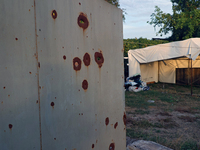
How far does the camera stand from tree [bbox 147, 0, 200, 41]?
1686 cm

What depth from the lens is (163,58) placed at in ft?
33.8

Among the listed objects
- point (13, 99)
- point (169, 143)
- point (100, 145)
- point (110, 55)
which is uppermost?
point (110, 55)

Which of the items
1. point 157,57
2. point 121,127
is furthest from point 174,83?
point 121,127

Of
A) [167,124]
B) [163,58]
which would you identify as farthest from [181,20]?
[167,124]

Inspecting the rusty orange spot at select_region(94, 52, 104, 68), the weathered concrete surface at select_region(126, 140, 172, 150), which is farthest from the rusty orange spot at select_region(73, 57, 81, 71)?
the weathered concrete surface at select_region(126, 140, 172, 150)

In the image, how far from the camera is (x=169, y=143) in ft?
10.9

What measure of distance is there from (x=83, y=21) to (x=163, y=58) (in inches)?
380

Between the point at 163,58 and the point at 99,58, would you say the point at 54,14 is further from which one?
the point at 163,58

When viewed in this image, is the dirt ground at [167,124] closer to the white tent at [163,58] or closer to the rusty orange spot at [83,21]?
the rusty orange spot at [83,21]

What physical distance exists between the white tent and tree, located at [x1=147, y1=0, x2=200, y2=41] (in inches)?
203

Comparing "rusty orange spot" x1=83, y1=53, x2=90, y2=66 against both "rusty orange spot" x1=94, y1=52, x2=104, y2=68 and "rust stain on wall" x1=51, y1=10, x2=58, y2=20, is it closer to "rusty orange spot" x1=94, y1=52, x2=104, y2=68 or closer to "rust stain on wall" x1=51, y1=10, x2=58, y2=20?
"rusty orange spot" x1=94, y1=52, x2=104, y2=68

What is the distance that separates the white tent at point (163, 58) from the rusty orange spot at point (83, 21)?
8539mm

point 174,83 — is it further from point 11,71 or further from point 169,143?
point 11,71

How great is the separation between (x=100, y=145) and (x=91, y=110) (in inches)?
13.7
